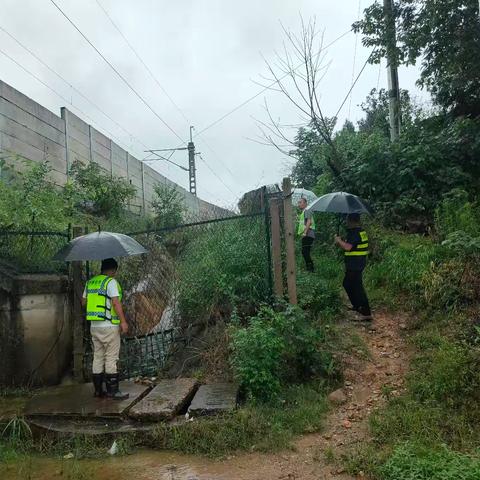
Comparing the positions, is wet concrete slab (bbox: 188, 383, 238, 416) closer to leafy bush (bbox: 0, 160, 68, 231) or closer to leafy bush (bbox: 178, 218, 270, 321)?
leafy bush (bbox: 178, 218, 270, 321)

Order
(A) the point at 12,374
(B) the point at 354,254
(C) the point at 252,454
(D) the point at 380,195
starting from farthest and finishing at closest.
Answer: (D) the point at 380,195 → (B) the point at 354,254 → (A) the point at 12,374 → (C) the point at 252,454

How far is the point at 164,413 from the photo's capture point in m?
4.35

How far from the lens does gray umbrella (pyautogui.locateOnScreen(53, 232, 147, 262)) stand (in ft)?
15.5

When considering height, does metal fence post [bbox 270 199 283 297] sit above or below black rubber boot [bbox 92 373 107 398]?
above

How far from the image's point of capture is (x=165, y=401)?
4.59 m

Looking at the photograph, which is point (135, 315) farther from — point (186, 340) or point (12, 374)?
point (12, 374)

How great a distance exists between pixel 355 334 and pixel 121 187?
8384mm

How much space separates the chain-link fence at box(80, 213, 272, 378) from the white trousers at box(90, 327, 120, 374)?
78 centimetres

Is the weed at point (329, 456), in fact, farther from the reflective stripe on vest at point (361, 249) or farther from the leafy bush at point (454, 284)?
the reflective stripe on vest at point (361, 249)

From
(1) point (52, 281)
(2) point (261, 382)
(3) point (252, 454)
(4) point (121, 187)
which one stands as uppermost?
(4) point (121, 187)

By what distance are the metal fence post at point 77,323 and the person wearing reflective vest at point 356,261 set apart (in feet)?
11.4

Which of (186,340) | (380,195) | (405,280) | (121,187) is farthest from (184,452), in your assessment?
(121,187)

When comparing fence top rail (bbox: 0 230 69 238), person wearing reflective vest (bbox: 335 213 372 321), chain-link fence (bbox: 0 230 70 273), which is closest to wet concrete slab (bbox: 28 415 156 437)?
chain-link fence (bbox: 0 230 70 273)

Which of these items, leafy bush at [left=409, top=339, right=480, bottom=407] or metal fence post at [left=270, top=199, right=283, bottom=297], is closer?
leafy bush at [left=409, top=339, right=480, bottom=407]
